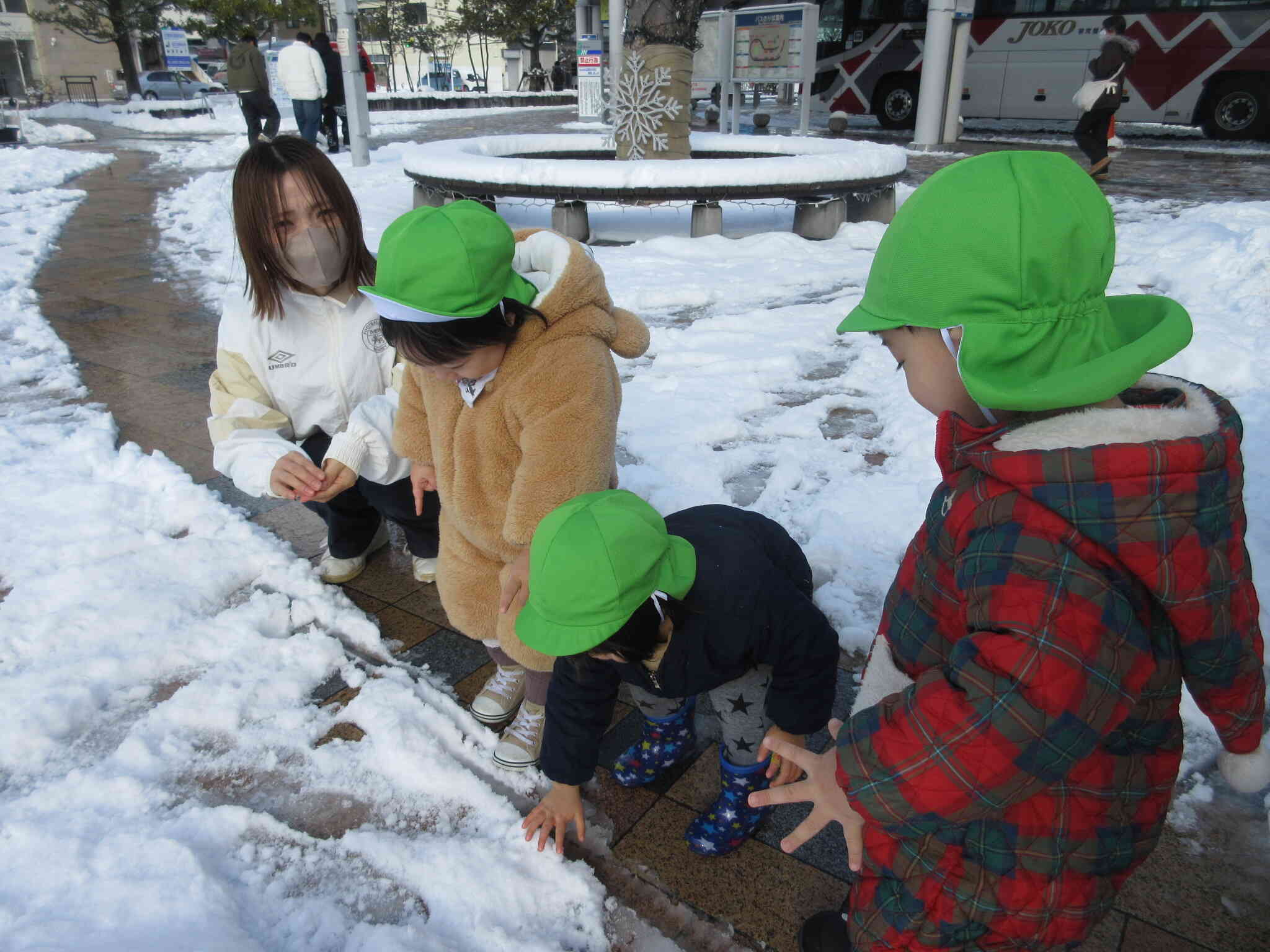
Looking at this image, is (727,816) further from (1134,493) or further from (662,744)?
(1134,493)

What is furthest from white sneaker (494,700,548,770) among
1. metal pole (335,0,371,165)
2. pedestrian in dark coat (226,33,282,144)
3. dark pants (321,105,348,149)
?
dark pants (321,105,348,149)

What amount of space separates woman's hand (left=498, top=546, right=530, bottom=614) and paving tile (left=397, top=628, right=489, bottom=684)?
1.71 ft

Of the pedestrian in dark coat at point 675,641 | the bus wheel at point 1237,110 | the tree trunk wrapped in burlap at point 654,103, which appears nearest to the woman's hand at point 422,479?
the pedestrian in dark coat at point 675,641

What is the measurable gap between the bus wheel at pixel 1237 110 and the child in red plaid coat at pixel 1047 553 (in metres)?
15.8

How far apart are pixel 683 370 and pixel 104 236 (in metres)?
6.83

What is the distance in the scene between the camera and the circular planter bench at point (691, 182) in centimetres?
654

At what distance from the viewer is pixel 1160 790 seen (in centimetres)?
116

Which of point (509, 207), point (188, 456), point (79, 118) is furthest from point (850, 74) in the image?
point (79, 118)

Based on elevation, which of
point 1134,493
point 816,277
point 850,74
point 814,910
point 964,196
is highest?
point 850,74

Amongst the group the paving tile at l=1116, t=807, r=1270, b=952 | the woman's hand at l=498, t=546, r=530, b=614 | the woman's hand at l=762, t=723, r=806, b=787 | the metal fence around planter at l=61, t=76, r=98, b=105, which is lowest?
the paving tile at l=1116, t=807, r=1270, b=952

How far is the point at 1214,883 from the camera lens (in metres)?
1.61

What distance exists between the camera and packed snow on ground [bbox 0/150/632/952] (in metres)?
1.55

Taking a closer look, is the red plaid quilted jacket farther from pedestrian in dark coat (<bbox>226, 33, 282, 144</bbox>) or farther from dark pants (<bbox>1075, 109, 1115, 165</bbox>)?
pedestrian in dark coat (<bbox>226, 33, 282, 144</bbox>)

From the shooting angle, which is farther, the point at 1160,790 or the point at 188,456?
the point at 188,456
